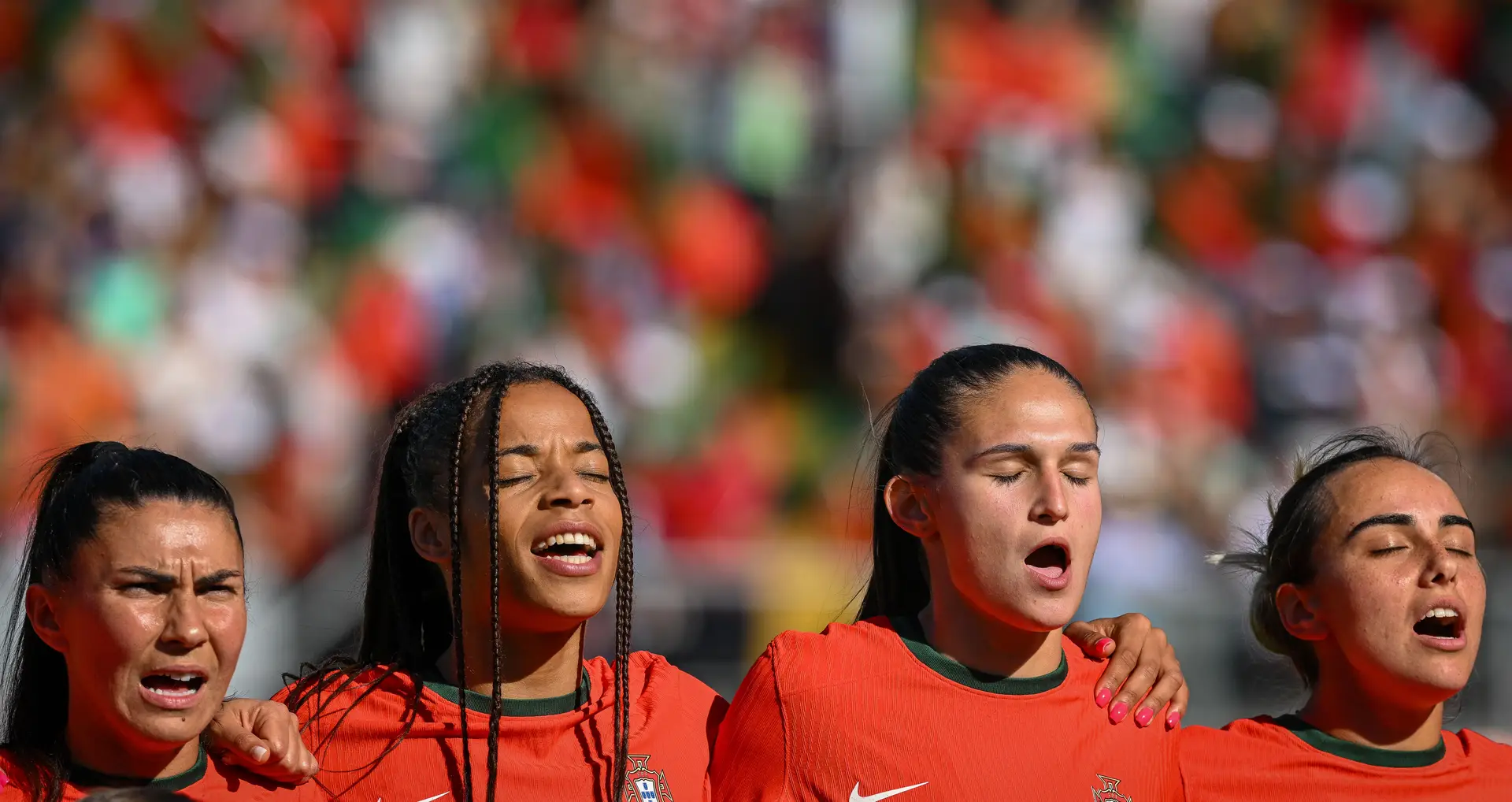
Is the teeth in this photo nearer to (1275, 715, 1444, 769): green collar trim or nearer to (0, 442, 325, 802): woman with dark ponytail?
(0, 442, 325, 802): woman with dark ponytail

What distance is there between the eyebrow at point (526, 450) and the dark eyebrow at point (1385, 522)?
1.47 m

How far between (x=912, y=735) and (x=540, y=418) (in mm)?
891

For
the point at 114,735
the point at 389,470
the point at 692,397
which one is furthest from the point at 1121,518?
the point at 114,735

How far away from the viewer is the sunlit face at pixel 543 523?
3.03 metres

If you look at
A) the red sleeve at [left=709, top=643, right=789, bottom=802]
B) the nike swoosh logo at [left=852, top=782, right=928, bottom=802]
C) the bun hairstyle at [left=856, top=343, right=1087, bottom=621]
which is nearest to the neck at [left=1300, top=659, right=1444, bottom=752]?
the bun hairstyle at [left=856, top=343, right=1087, bottom=621]

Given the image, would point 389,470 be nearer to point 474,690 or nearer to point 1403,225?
point 474,690

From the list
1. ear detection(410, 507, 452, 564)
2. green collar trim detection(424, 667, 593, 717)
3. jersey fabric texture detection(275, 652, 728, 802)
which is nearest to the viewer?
jersey fabric texture detection(275, 652, 728, 802)

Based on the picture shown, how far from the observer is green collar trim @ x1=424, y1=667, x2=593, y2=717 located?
3031mm

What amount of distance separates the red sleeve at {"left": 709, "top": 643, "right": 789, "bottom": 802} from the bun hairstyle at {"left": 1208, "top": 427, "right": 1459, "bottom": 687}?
1045 millimetres

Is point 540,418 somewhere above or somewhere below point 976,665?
above

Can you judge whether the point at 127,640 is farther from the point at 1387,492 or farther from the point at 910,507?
the point at 1387,492

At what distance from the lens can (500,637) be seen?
3.05 meters

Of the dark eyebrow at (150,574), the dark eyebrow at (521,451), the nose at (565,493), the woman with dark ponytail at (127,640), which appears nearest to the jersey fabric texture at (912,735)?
the nose at (565,493)

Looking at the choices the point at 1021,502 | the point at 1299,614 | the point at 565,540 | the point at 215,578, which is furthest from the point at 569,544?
the point at 1299,614
